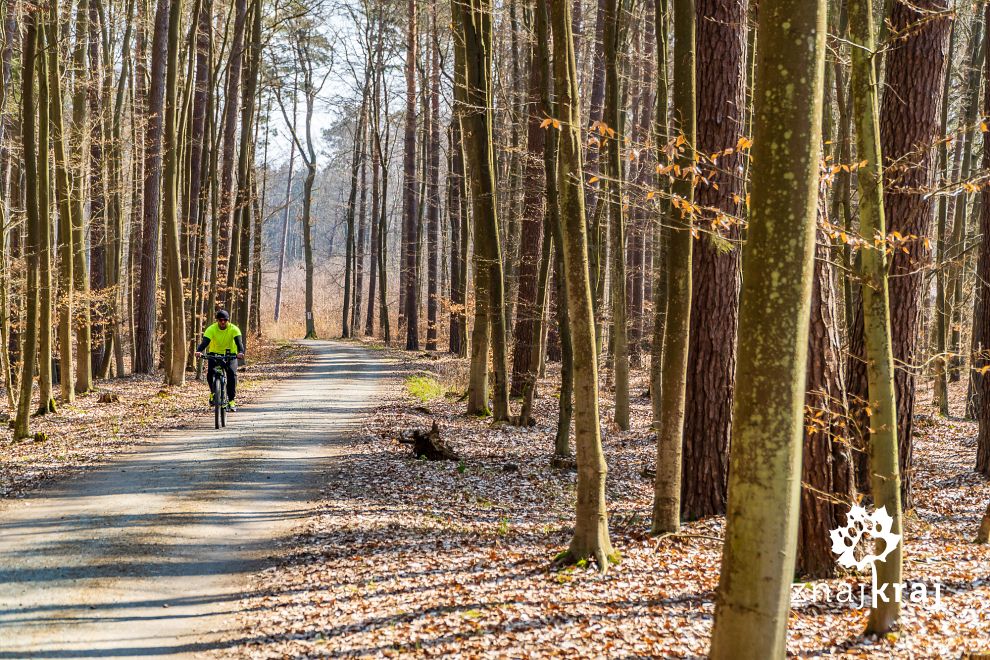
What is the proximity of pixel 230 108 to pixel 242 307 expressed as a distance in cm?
741

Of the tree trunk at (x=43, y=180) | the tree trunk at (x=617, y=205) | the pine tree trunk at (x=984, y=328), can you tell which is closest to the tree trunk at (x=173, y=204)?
the tree trunk at (x=43, y=180)

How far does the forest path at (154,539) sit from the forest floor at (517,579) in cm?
39

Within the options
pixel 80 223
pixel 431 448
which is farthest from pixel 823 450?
pixel 80 223

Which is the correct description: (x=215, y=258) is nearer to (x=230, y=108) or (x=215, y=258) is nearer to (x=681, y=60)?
(x=230, y=108)

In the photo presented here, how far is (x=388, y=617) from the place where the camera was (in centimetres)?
608

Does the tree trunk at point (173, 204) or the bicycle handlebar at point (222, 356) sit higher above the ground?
the tree trunk at point (173, 204)

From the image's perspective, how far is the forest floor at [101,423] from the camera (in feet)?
34.0

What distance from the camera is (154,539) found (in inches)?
301

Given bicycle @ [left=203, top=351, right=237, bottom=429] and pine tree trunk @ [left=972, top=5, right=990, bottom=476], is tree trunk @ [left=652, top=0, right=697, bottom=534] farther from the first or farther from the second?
bicycle @ [left=203, top=351, right=237, bottom=429]

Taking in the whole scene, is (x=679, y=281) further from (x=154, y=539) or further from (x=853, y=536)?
(x=154, y=539)

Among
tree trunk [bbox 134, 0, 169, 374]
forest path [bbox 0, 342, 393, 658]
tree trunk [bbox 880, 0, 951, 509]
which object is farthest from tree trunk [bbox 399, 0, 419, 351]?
tree trunk [bbox 880, 0, 951, 509]

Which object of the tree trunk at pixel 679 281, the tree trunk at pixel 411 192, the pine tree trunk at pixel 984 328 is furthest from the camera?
the tree trunk at pixel 411 192

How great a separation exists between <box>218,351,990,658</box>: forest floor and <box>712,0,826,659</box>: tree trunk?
85.2 inches

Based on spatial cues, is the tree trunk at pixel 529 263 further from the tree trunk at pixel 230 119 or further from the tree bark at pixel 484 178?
the tree trunk at pixel 230 119
